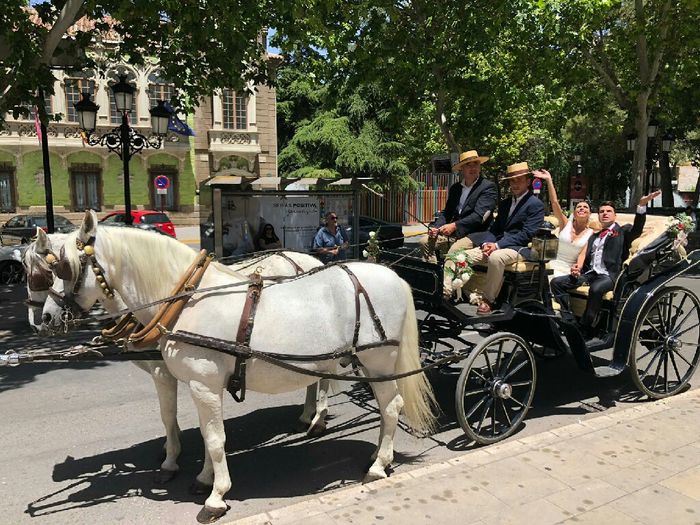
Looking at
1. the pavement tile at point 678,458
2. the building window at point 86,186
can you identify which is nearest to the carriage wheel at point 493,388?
the pavement tile at point 678,458

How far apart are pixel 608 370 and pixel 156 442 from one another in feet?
13.7

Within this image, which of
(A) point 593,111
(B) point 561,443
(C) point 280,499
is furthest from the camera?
(A) point 593,111

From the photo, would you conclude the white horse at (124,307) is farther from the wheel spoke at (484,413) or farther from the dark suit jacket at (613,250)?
the dark suit jacket at (613,250)

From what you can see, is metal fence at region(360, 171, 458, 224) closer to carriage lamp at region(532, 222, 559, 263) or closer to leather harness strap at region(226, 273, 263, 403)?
carriage lamp at region(532, 222, 559, 263)

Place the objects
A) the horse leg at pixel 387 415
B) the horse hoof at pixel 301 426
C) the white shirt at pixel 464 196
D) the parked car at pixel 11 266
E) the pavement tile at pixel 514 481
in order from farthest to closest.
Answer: the parked car at pixel 11 266 < the white shirt at pixel 464 196 < the horse hoof at pixel 301 426 < the horse leg at pixel 387 415 < the pavement tile at pixel 514 481

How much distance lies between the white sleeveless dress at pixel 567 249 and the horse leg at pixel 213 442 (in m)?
3.90

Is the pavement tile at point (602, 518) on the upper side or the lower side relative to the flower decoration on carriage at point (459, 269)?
lower

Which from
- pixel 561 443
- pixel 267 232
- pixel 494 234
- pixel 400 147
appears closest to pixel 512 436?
pixel 561 443

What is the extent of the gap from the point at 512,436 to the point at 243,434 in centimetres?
239

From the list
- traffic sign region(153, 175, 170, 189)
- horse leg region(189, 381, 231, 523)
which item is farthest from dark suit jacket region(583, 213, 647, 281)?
traffic sign region(153, 175, 170, 189)

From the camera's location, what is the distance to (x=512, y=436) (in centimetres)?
494

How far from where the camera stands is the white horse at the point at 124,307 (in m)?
3.46

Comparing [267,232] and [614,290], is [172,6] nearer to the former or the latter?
[267,232]

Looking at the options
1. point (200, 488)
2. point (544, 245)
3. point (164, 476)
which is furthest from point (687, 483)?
point (164, 476)
